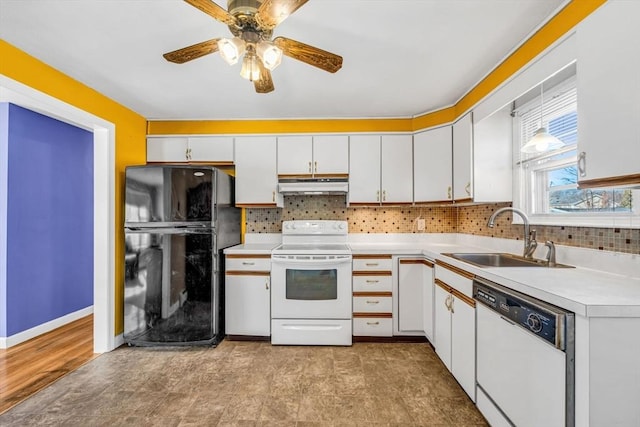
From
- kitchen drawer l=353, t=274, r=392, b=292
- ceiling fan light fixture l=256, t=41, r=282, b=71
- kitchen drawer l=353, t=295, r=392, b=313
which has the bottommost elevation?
kitchen drawer l=353, t=295, r=392, b=313

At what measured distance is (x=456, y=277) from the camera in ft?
6.77

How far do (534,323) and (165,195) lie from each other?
2744 millimetres

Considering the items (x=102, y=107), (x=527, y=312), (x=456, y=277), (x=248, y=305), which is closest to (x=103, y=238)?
(x=102, y=107)

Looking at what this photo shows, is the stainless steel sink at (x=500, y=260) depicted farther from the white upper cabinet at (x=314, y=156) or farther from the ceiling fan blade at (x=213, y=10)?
the ceiling fan blade at (x=213, y=10)

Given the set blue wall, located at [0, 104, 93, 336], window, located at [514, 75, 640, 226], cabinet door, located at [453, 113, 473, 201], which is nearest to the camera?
window, located at [514, 75, 640, 226]

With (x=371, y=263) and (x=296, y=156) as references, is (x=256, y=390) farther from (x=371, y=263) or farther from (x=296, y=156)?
(x=296, y=156)

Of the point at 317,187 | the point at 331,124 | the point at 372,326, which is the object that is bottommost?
the point at 372,326

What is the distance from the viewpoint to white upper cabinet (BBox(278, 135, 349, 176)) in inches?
127

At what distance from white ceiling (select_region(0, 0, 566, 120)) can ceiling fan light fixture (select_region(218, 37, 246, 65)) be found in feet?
1.29

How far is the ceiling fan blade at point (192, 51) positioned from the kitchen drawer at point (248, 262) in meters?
1.77

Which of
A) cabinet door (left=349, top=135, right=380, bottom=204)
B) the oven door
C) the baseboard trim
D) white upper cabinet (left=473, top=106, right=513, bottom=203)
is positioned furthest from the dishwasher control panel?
the baseboard trim

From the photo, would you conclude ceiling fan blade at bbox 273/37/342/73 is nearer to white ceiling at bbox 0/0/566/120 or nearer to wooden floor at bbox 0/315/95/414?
white ceiling at bbox 0/0/566/120

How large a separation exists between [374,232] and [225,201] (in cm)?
167

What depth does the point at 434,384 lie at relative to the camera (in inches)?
84.7
